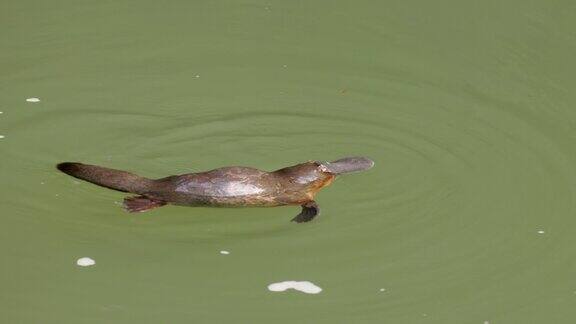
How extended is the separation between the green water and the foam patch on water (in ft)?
0.13

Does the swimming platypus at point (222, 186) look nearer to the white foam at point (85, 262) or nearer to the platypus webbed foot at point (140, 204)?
the platypus webbed foot at point (140, 204)

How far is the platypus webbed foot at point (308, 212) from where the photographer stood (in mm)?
3975

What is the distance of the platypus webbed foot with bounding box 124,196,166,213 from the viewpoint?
156 inches

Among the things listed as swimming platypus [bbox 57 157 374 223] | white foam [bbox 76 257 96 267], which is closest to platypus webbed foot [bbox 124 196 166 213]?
swimming platypus [bbox 57 157 374 223]

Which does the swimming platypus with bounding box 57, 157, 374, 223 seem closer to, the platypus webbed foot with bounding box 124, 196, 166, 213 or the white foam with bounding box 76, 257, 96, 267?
the platypus webbed foot with bounding box 124, 196, 166, 213

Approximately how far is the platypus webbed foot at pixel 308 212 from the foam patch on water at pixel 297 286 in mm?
359

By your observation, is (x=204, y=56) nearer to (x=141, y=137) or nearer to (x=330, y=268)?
(x=141, y=137)

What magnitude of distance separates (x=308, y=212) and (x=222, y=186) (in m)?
0.32

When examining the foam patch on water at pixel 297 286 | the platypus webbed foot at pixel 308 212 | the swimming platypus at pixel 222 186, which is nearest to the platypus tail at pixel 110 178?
the swimming platypus at pixel 222 186

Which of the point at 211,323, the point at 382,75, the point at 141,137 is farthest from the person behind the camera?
the point at 382,75

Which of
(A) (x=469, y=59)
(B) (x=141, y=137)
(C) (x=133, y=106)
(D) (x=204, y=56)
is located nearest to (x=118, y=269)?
(B) (x=141, y=137)

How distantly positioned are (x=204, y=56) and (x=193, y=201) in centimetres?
164

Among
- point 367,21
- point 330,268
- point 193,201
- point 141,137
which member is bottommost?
point 330,268

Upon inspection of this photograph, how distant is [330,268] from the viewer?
3752 mm
